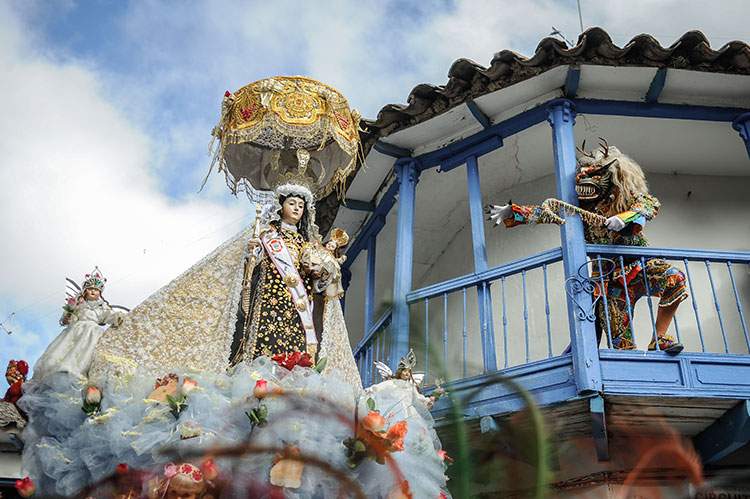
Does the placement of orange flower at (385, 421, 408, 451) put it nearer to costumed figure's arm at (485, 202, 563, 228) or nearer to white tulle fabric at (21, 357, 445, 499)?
white tulle fabric at (21, 357, 445, 499)

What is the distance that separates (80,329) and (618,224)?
14.4 feet

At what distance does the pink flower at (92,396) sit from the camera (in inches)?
186

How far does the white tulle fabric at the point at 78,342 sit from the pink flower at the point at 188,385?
888 mm

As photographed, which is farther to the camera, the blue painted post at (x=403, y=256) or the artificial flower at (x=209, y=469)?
the blue painted post at (x=403, y=256)

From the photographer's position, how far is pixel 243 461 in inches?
168

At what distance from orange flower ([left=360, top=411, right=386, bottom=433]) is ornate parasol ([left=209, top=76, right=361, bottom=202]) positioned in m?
2.91

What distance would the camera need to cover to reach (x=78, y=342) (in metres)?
5.40

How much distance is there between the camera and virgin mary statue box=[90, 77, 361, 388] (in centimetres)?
569

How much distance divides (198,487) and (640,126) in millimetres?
6297

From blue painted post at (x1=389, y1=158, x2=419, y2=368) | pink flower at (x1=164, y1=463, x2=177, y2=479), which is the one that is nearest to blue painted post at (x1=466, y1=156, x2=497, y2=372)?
blue painted post at (x1=389, y1=158, x2=419, y2=368)

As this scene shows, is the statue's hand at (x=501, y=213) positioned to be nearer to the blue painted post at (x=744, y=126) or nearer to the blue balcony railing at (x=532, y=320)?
the blue balcony railing at (x=532, y=320)

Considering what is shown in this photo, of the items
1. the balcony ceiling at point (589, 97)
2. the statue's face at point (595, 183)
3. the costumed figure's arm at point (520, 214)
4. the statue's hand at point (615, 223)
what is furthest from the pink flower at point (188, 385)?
the balcony ceiling at point (589, 97)

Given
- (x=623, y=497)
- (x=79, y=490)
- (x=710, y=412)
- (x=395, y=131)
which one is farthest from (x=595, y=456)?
(x=79, y=490)

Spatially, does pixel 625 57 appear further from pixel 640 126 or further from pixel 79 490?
pixel 79 490
